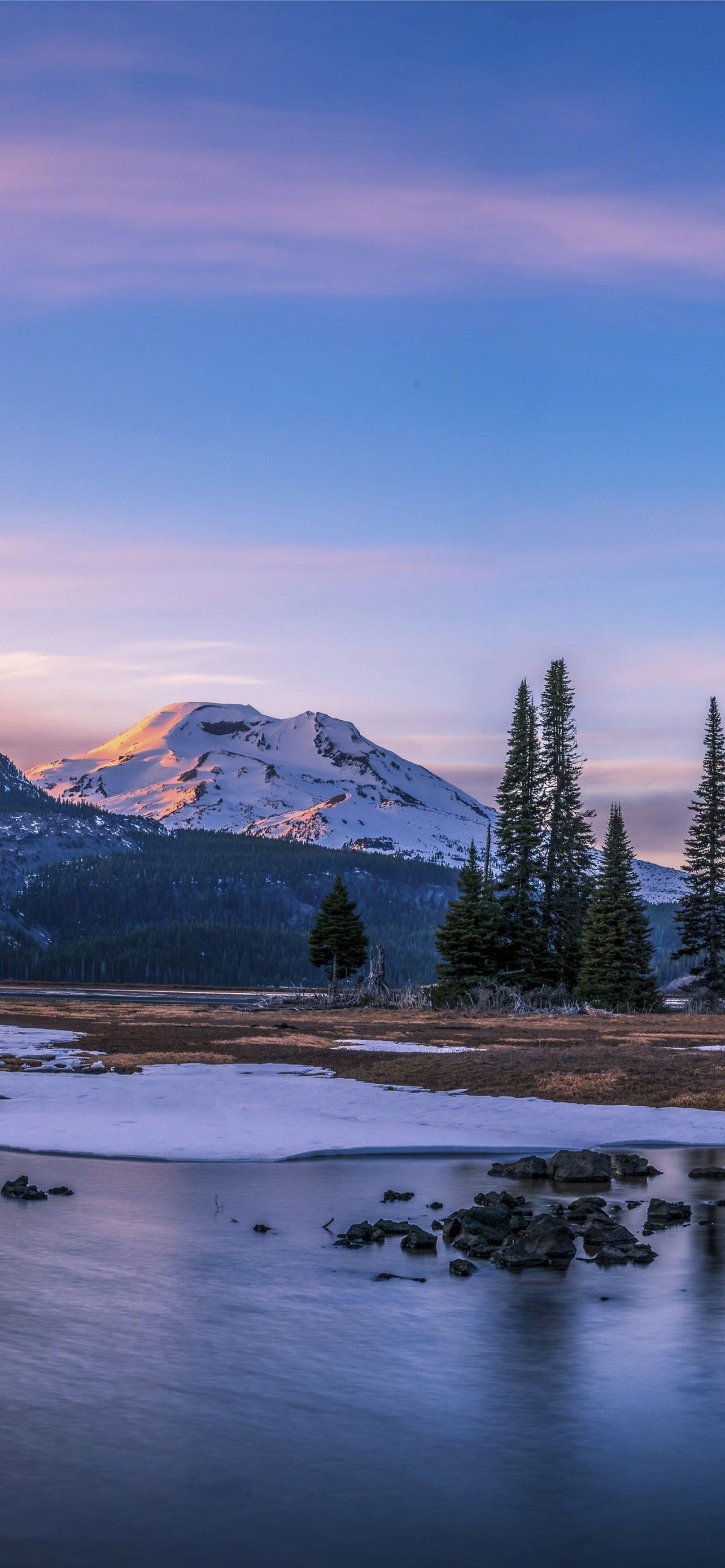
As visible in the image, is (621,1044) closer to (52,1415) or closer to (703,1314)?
(703,1314)

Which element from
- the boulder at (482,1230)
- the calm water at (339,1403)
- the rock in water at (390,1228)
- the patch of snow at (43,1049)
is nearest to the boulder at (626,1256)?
the calm water at (339,1403)

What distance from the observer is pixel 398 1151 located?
25859mm

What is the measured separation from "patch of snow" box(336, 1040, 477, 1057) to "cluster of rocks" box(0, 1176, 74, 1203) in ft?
69.3

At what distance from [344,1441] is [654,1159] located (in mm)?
16311

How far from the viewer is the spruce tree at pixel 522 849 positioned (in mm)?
76938

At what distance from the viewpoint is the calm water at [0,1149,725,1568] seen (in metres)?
8.49

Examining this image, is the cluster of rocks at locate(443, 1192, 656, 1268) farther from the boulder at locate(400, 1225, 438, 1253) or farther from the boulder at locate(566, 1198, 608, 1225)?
the boulder at locate(400, 1225, 438, 1253)

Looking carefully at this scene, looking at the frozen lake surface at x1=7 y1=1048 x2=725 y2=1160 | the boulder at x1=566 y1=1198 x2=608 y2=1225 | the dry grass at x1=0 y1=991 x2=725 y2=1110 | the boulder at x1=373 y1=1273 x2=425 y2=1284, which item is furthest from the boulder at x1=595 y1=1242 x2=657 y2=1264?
the dry grass at x1=0 y1=991 x2=725 y2=1110

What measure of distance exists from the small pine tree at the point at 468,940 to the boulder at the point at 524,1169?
48.5 meters

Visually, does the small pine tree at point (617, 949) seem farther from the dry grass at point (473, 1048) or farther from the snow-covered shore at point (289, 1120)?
the snow-covered shore at point (289, 1120)

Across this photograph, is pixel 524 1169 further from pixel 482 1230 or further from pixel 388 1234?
pixel 388 1234

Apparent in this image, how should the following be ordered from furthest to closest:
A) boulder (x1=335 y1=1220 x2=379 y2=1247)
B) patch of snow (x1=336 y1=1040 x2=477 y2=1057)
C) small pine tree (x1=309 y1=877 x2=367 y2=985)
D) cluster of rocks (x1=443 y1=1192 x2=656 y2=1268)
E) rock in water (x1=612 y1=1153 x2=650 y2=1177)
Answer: small pine tree (x1=309 y1=877 x2=367 y2=985) → patch of snow (x1=336 y1=1040 x2=477 y2=1057) → rock in water (x1=612 y1=1153 x2=650 y2=1177) → boulder (x1=335 y1=1220 x2=379 y2=1247) → cluster of rocks (x1=443 y1=1192 x2=656 y2=1268)

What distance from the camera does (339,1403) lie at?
1107 centimetres

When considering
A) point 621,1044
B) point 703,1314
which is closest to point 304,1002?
point 621,1044
